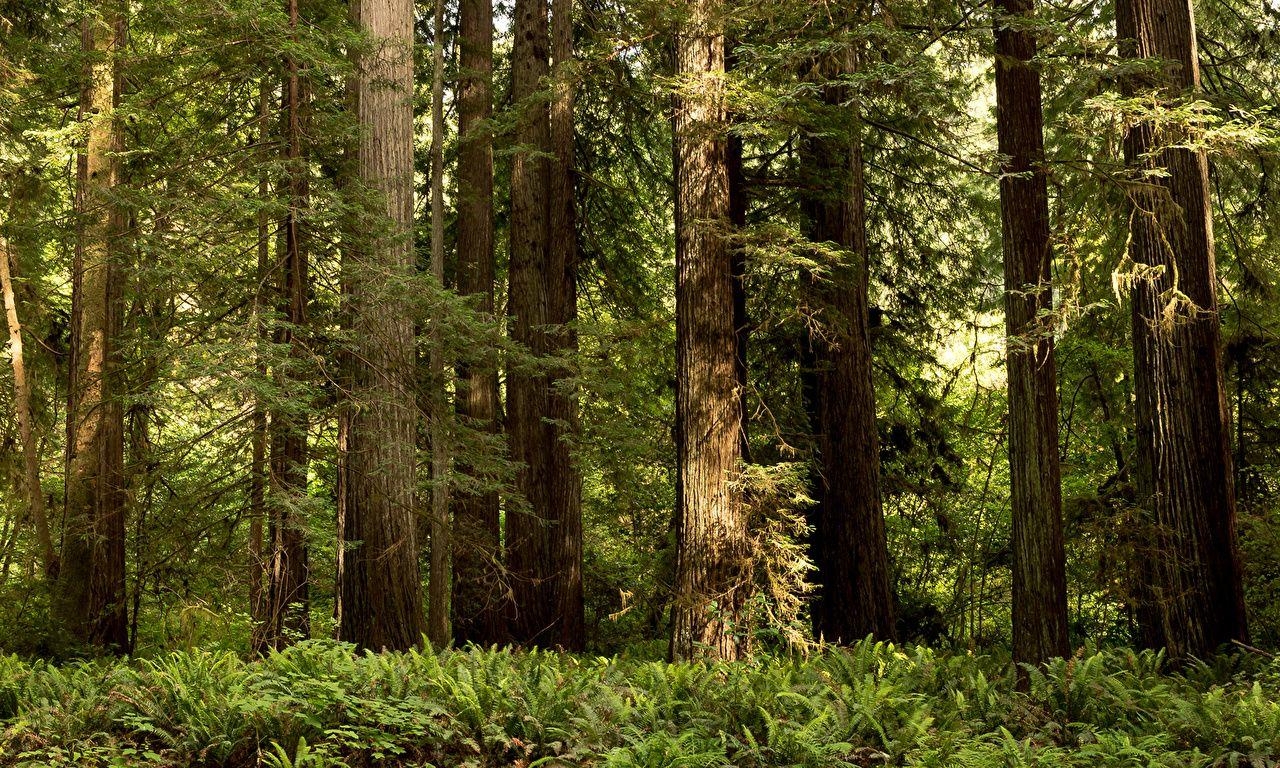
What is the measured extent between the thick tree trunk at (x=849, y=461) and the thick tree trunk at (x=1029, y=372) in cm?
223

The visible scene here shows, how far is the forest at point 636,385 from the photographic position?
227 inches

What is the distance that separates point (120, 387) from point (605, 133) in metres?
7.62

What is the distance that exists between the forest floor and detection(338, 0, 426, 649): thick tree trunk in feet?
6.78

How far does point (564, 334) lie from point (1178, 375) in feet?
22.8

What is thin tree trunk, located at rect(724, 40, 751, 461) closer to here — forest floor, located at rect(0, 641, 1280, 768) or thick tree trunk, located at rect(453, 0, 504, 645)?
forest floor, located at rect(0, 641, 1280, 768)

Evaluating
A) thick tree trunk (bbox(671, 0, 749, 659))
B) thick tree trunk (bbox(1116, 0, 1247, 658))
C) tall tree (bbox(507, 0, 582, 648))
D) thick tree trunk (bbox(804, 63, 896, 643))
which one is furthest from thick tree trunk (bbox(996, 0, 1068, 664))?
tall tree (bbox(507, 0, 582, 648))

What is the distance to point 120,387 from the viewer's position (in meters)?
10.1

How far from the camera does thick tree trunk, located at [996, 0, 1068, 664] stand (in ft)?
26.4

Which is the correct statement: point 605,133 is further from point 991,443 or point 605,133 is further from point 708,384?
point 991,443

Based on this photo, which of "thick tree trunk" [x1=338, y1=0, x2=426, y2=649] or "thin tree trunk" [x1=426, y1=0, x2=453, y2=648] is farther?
"thin tree trunk" [x1=426, y1=0, x2=453, y2=648]

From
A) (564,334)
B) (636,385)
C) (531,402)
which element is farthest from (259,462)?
(636,385)

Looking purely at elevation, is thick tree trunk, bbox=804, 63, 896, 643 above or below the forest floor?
above

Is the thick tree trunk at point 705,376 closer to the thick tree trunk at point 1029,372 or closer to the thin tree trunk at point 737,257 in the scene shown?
the thin tree trunk at point 737,257

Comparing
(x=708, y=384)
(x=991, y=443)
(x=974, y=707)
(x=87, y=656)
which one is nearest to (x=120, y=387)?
(x=87, y=656)
